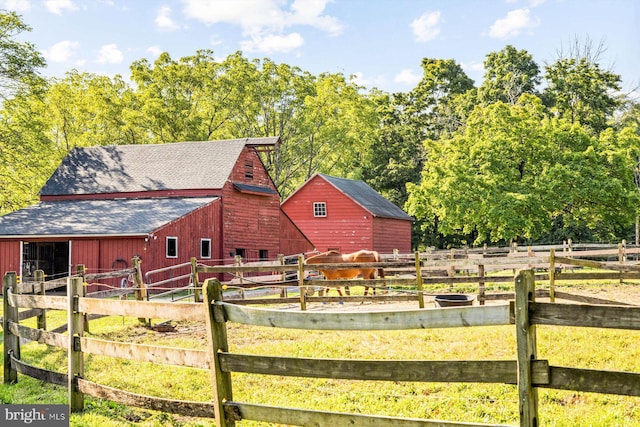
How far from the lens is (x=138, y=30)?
29.2 metres

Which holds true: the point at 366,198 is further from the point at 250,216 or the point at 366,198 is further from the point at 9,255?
the point at 9,255

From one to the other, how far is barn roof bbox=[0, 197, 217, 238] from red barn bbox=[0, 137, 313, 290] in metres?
0.05

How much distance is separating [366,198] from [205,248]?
16.1 meters

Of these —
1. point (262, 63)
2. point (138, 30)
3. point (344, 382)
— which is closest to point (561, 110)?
point (262, 63)

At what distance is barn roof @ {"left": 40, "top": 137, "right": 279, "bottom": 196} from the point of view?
34844 millimetres

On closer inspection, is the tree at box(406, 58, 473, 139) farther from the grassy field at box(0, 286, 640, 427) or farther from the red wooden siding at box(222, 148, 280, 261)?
the grassy field at box(0, 286, 640, 427)

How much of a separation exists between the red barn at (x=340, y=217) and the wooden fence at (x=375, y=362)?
3613cm

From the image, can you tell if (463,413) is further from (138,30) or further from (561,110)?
(561,110)

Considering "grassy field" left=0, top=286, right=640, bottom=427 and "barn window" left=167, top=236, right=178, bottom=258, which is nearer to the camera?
"grassy field" left=0, top=286, right=640, bottom=427

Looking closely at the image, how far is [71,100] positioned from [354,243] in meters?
25.8

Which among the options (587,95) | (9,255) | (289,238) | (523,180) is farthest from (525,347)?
(587,95)

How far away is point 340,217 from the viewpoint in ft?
144

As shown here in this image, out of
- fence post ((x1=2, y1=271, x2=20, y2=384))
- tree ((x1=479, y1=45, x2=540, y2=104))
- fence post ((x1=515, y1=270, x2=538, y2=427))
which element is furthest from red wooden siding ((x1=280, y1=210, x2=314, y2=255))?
fence post ((x1=515, y1=270, x2=538, y2=427))

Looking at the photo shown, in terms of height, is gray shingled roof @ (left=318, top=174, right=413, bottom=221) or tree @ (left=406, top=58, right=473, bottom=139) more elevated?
tree @ (left=406, top=58, right=473, bottom=139)
